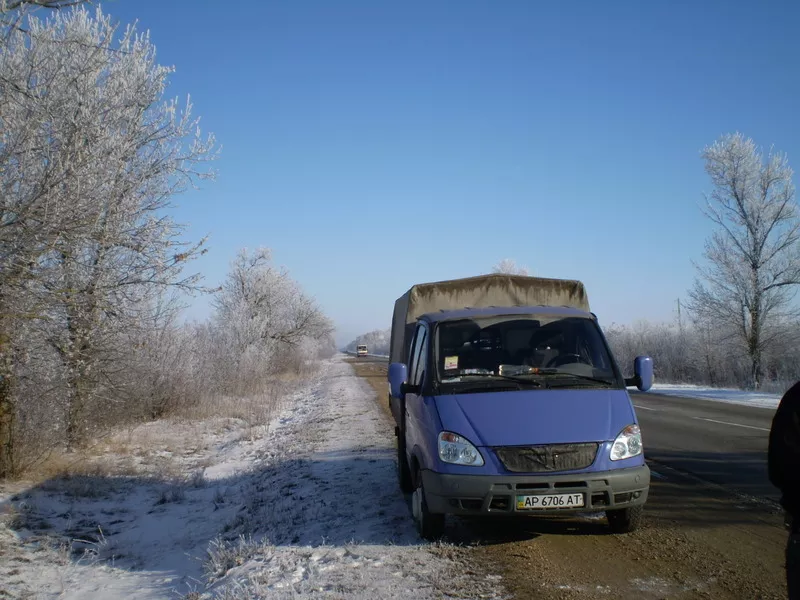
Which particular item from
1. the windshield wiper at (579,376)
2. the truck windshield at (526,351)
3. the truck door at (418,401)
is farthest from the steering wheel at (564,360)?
the truck door at (418,401)

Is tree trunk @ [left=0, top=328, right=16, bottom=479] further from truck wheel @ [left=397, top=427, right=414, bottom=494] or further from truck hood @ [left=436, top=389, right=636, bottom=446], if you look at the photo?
truck hood @ [left=436, top=389, right=636, bottom=446]

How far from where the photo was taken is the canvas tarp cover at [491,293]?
880cm

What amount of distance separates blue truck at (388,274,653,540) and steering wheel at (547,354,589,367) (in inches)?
0.4

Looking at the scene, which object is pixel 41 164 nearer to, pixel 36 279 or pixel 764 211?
pixel 36 279

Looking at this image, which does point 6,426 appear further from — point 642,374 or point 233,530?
point 642,374

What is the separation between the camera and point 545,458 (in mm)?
4746

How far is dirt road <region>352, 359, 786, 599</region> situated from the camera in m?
4.31

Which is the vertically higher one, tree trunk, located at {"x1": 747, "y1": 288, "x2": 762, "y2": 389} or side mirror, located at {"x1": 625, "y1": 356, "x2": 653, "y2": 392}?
tree trunk, located at {"x1": 747, "y1": 288, "x2": 762, "y2": 389}

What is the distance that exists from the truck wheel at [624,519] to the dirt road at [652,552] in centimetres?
8

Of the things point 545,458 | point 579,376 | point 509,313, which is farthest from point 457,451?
point 509,313

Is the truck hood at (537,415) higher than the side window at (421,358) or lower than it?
lower

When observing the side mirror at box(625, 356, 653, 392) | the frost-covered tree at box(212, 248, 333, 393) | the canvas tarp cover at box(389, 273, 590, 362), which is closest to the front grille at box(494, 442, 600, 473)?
the side mirror at box(625, 356, 653, 392)

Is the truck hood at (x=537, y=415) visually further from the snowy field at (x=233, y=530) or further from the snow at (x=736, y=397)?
the snow at (x=736, y=397)

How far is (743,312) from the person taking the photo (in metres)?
29.1
